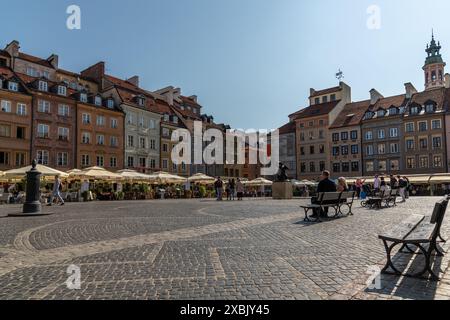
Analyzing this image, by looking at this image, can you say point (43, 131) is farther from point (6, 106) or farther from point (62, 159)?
point (6, 106)

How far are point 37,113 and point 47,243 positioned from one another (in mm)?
36511

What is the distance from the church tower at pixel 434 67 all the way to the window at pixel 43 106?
80560mm

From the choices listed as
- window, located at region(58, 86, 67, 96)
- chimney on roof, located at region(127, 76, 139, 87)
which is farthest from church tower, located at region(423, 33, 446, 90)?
window, located at region(58, 86, 67, 96)

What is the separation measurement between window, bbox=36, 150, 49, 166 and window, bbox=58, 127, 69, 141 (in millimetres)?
2517

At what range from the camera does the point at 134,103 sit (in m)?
51.9

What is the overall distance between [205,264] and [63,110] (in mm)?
41937

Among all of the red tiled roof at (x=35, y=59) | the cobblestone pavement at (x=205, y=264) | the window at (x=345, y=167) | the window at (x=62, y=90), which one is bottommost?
the cobblestone pavement at (x=205, y=264)

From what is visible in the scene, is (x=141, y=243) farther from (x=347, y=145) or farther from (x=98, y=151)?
(x=347, y=145)

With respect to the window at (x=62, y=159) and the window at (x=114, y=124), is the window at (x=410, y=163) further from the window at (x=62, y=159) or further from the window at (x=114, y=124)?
the window at (x=62, y=159)

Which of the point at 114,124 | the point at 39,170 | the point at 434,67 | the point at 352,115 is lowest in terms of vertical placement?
the point at 39,170

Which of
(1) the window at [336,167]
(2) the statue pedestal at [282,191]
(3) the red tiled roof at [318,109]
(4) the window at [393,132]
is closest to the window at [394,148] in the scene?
(4) the window at [393,132]

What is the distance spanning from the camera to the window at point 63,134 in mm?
42375

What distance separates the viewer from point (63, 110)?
4288 centimetres

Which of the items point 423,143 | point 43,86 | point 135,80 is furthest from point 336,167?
point 43,86
